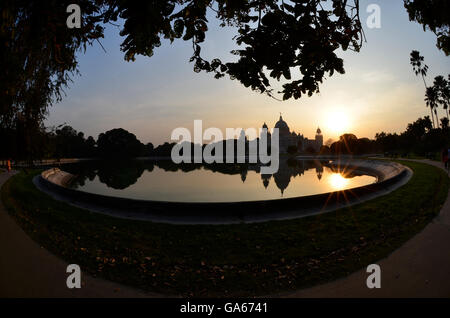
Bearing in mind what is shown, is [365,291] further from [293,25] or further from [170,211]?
[170,211]

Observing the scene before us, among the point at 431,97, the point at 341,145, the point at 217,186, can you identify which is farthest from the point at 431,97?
the point at 217,186

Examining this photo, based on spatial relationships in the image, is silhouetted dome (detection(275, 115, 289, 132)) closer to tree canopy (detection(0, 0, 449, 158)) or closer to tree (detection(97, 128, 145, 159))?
tree (detection(97, 128, 145, 159))

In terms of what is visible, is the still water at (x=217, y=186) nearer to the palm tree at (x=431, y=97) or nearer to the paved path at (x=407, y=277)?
the paved path at (x=407, y=277)

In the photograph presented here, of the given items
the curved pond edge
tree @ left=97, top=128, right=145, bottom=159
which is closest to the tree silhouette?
the curved pond edge

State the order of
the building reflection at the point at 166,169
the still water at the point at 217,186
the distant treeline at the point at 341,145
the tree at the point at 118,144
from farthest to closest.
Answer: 1. the tree at the point at 118,144
2. the distant treeline at the point at 341,145
3. the building reflection at the point at 166,169
4. the still water at the point at 217,186

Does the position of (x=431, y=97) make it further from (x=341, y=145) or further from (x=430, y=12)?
(x=430, y=12)

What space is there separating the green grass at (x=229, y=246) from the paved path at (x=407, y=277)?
0.87 feet

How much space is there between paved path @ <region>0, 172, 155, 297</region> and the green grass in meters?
0.29

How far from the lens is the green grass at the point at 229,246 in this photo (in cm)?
511

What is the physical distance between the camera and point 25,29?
12.3 ft

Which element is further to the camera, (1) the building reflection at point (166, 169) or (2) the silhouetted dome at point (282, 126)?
(2) the silhouetted dome at point (282, 126)

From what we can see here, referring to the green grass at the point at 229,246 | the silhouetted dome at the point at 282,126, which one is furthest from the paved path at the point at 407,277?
the silhouetted dome at the point at 282,126

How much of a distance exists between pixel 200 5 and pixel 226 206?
26.6ft

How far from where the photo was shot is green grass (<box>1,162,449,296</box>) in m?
5.11
